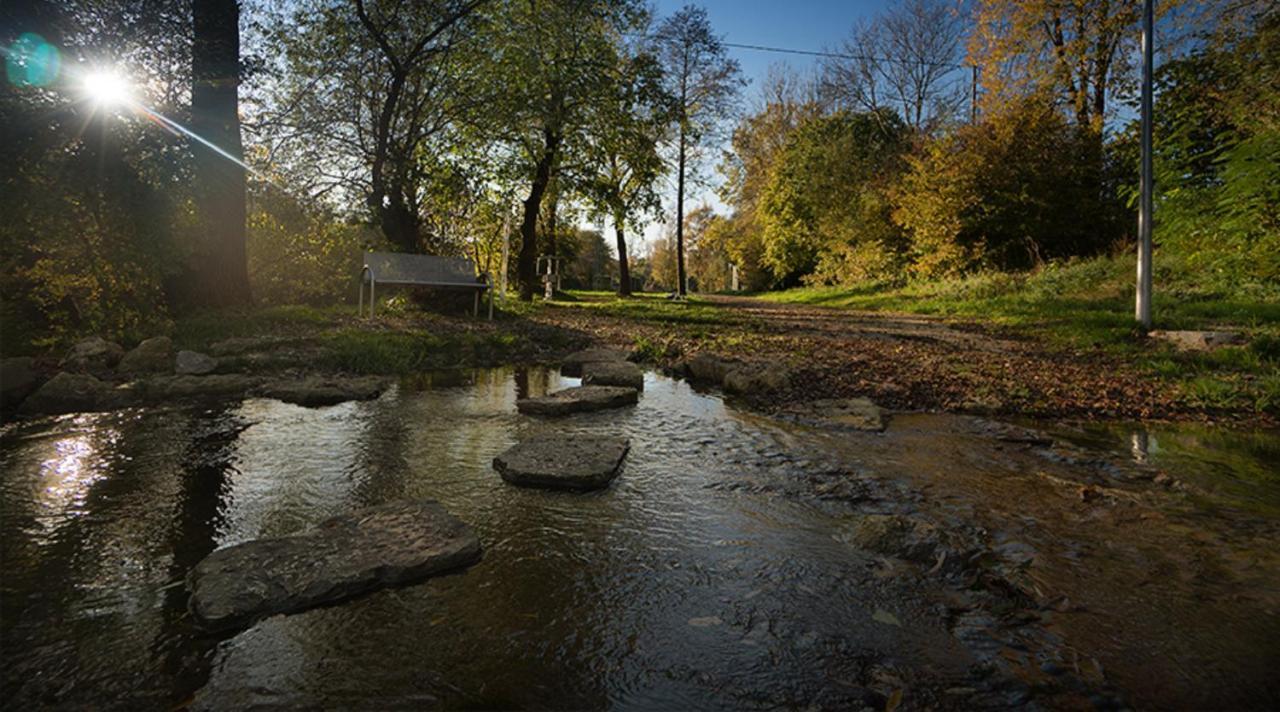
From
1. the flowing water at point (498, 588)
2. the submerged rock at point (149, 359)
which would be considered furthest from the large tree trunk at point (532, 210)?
the flowing water at point (498, 588)

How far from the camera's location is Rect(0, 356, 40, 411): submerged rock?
169 inches

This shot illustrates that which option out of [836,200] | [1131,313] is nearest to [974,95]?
[836,200]

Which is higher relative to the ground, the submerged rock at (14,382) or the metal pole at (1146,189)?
the metal pole at (1146,189)

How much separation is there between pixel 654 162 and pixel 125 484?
16.5 m

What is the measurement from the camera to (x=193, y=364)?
5449mm

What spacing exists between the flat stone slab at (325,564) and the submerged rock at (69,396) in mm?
3489

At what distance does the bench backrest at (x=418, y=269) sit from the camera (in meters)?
9.44

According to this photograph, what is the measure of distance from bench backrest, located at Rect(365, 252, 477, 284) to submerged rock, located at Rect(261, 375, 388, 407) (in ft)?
14.2

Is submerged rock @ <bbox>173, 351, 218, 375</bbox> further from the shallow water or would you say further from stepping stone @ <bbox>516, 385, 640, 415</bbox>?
stepping stone @ <bbox>516, 385, 640, 415</bbox>

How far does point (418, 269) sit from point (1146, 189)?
1085cm

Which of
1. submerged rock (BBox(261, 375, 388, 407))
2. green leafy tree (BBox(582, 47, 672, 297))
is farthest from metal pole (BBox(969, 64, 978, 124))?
submerged rock (BBox(261, 375, 388, 407))

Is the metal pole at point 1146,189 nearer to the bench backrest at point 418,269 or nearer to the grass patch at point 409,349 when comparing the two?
the grass patch at point 409,349

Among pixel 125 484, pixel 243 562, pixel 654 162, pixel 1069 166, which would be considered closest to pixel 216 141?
pixel 125 484

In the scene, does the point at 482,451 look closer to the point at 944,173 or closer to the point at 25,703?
the point at 25,703
